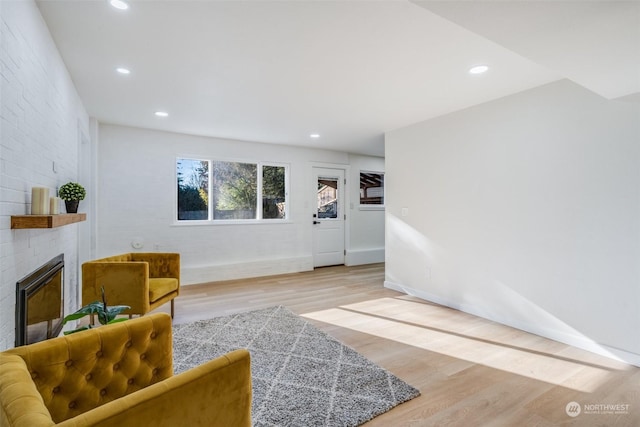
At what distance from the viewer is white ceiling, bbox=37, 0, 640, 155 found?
5.01 ft

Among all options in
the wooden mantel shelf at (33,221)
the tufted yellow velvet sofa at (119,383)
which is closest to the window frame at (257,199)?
the wooden mantel shelf at (33,221)

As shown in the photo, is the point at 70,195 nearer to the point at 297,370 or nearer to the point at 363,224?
the point at 297,370

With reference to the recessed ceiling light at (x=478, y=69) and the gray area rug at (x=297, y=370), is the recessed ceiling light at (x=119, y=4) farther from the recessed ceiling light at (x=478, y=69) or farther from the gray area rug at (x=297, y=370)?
the recessed ceiling light at (x=478, y=69)

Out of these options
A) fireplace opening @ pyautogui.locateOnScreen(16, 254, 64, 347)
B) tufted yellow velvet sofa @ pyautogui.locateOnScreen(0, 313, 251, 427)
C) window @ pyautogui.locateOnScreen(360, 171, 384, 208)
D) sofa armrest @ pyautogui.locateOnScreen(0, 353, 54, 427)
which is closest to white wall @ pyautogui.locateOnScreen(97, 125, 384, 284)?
window @ pyautogui.locateOnScreen(360, 171, 384, 208)

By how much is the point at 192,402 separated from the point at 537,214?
3269 mm

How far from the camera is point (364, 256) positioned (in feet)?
22.1

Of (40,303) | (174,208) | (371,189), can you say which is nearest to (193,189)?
(174,208)

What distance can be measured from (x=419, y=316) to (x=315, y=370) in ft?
5.44

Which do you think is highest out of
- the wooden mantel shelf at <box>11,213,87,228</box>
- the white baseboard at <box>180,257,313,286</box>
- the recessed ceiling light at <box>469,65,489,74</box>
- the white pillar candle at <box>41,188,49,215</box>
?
the recessed ceiling light at <box>469,65,489,74</box>

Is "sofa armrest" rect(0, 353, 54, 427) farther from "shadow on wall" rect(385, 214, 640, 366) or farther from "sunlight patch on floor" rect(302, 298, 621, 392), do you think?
"shadow on wall" rect(385, 214, 640, 366)

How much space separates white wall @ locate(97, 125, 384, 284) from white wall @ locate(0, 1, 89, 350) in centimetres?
203

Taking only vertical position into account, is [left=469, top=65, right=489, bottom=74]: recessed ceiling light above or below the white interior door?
above

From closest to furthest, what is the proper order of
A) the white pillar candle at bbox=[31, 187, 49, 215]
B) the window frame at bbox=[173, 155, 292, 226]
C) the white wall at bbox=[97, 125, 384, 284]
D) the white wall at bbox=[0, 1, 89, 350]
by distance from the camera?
the white wall at bbox=[0, 1, 89, 350], the white pillar candle at bbox=[31, 187, 49, 215], the white wall at bbox=[97, 125, 384, 284], the window frame at bbox=[173, 155, 292, 226]

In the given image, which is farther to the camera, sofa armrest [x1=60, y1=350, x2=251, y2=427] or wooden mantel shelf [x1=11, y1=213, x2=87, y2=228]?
wooden mantel shelf [x1=11, y1=213, x2=87, y2=228]
